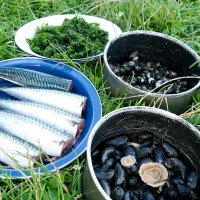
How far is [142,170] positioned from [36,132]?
2.01ft

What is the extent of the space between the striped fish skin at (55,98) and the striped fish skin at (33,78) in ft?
0.19

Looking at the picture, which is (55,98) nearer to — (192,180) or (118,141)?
(118,141)

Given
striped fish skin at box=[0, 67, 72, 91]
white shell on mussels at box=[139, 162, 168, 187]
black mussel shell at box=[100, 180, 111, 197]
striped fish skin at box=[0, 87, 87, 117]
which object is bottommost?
white shell on mussels at box=[139, 162, 168, 187]

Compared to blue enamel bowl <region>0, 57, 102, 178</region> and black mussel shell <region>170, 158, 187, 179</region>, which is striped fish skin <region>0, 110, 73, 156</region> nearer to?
blue enamel bowl <region>0, 57, 102, 178</region>

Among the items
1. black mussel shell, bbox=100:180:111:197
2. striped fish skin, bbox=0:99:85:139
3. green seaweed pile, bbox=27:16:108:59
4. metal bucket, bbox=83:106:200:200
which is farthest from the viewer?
green seaweed pile, bbox=27:16:108:59

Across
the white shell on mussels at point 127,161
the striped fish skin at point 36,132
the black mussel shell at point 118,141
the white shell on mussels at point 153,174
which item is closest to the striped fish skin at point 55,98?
the striped fish skin at point 36,132

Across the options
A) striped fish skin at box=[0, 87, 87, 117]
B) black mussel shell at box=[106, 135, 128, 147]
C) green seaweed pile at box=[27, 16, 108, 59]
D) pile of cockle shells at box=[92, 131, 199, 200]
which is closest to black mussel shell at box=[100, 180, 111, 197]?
pile of cockle shells at box=[92, 131, 199, 200]

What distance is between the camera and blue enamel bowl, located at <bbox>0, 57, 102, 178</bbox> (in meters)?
2.10

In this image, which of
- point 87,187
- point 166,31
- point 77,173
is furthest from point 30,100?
point 166,31

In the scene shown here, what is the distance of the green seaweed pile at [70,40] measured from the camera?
2.77 m

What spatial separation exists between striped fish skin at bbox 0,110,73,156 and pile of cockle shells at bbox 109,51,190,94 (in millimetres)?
643

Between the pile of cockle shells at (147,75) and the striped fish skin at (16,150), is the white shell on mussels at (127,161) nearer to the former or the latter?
the striped fish skin at (16,150)

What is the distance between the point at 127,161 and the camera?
2035 millimetres

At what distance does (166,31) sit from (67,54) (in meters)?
0.88
